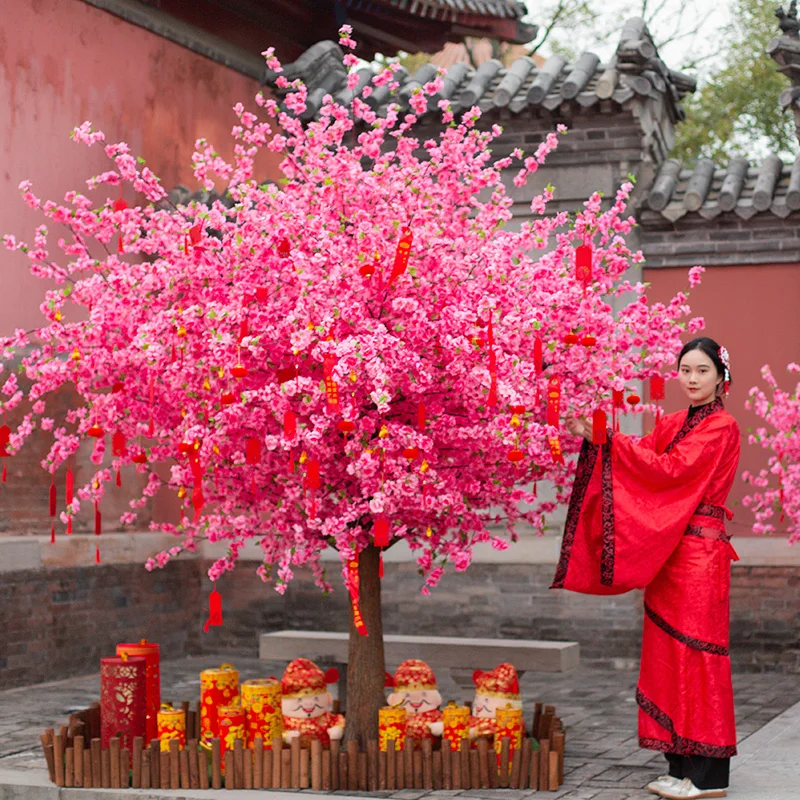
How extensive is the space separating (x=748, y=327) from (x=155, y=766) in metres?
6.11

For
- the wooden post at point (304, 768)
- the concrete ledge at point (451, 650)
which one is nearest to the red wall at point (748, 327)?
the concrete ledge at point (451, 650)

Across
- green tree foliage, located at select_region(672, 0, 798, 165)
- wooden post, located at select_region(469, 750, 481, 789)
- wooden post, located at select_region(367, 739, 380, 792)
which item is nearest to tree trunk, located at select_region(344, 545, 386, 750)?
wooden post, located at select_region(367, 739, 380, 792)

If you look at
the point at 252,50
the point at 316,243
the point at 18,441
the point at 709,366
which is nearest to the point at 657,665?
the point at 709,366

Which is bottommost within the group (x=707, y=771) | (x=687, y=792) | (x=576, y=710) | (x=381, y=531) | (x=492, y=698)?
(x=576, y=710)

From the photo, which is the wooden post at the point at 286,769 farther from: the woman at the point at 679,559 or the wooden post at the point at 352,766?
the woman at the point at 679,559

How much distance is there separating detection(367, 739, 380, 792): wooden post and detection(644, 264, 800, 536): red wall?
4.91 m

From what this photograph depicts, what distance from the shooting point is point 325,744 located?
6852 millimetres

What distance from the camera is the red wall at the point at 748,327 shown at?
34.6ft

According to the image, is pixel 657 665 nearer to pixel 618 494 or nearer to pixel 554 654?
pixel 618 494

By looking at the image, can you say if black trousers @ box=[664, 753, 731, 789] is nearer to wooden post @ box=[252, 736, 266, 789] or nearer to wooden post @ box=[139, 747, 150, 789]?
wooden post @ box=[252, 736, 266, 789]

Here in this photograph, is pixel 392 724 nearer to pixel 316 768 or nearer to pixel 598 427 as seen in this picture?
pixel 316 768

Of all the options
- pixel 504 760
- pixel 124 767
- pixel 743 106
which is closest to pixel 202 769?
pixel 124 767

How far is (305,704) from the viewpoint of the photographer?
683 cm

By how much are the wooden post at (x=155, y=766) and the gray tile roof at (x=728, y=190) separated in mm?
6186
